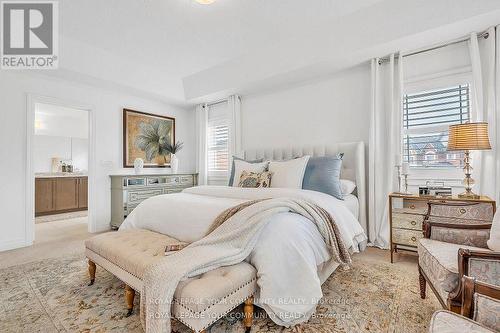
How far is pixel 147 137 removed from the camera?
4828 mm

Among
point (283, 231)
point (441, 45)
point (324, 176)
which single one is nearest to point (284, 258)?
point (283, 231)

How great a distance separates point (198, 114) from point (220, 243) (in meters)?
4.15

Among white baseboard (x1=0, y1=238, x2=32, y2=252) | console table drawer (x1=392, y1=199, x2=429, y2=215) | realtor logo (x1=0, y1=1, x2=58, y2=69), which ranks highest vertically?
realtor logo (x1=0, y1=1, x2=58, y2=69)

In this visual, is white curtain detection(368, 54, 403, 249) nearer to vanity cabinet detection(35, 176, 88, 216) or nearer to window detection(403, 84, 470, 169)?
window detection(403, 84, 470, 169)

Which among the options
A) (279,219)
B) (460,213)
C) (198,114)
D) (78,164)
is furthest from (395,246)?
(78,164)

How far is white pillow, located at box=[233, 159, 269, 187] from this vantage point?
3360 millimetres

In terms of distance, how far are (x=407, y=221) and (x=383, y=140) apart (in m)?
1.08

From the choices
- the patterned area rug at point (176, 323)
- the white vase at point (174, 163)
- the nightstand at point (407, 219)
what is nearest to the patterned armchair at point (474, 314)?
the patterned area rug at point (176, 323)

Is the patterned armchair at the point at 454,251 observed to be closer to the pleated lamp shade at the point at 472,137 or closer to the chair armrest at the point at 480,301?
A: the chair armrest at the point at 480,301

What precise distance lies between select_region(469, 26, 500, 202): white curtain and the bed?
1.15 meters

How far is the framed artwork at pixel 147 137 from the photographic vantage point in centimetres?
454

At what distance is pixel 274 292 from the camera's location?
5.03ft

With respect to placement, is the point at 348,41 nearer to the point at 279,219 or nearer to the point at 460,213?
the point at 460,213

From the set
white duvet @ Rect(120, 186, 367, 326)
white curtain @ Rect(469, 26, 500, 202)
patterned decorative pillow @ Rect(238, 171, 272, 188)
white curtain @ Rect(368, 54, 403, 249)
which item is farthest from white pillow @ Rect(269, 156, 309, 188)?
white curtain @ Rect(469, 26, 500, 202)
